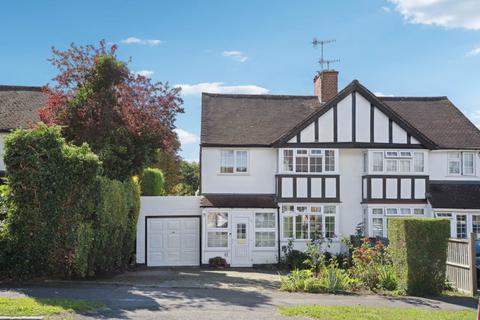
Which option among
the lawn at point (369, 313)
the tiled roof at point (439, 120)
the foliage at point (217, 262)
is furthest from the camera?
the tiled roof at point (439, 120)

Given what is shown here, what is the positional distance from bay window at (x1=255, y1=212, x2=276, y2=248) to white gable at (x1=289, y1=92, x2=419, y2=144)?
3938 millimetres

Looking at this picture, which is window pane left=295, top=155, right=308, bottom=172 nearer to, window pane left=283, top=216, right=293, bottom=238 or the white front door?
window pane left=283, top=216, right=293, bottom=238

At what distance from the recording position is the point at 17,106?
30125 millimetres

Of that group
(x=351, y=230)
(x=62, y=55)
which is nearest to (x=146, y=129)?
(x=62, y=55)

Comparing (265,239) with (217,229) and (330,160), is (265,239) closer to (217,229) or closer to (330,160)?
(217,229)

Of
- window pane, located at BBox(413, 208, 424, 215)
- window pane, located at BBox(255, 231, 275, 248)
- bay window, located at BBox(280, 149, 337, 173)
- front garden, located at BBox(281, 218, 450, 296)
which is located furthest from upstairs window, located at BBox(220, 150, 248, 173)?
front garden, located at BBox(281, 218, 450, 296)

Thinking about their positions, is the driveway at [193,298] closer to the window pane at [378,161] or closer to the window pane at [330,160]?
the window pane at [330,160]

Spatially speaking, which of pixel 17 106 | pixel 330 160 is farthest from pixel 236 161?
pixel 17 106

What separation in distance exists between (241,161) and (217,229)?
343cm

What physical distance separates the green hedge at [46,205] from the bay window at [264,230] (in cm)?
908

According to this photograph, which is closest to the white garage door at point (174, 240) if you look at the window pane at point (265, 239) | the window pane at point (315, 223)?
the window pane at point (265, 239)

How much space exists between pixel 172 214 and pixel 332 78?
433 inches

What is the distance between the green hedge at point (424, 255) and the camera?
15.7m

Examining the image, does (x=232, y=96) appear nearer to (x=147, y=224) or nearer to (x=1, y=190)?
(x=147, y=224)
